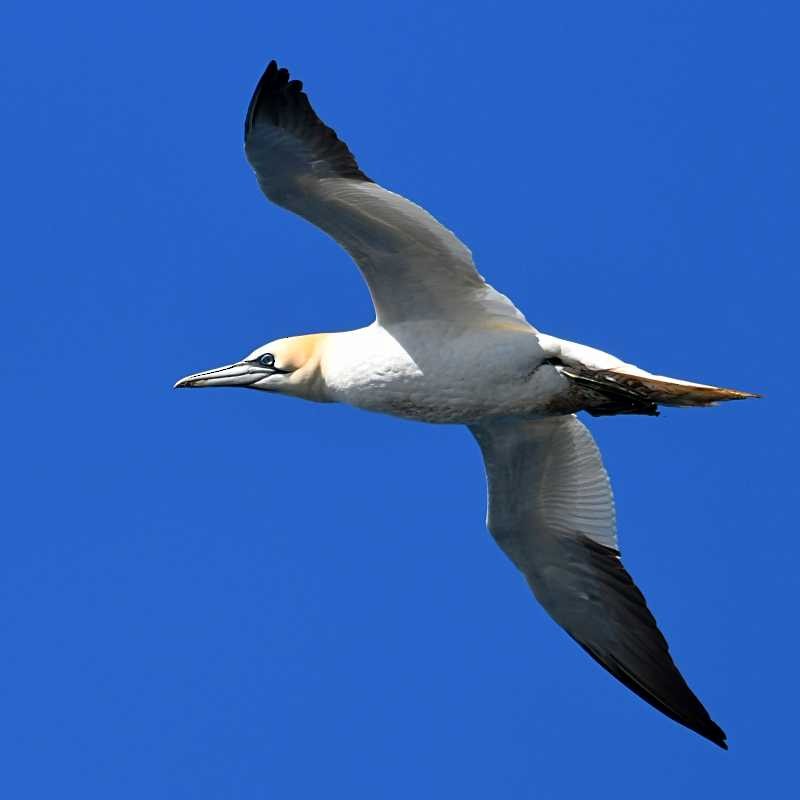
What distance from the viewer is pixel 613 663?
13.8 meters

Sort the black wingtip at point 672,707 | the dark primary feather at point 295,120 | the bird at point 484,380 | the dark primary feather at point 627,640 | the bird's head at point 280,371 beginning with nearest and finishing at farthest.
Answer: the dark primary feather at point 295,120, the bird at point 484,380, the bird's head at point 280,371, the black wingtip at point 672,707, the dark primary feather at point 627,640

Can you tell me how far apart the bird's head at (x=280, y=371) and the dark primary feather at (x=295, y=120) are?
1.58m

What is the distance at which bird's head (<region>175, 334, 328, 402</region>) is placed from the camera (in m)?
12.9

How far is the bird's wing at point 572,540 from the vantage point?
13609mm

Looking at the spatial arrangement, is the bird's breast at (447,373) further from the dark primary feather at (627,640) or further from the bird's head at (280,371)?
the dark primary feather at (627,640)

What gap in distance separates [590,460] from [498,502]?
0.77 metres

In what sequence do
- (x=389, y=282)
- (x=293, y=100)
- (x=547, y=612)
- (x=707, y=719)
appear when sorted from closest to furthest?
(x=293, y=100)
(x=389, y=282)
(x=707, y=719)
(x=547, y=612)

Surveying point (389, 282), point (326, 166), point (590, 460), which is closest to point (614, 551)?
point (590, 460)

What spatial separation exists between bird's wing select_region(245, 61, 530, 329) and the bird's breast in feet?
0.56

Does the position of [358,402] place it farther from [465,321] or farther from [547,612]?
[547,612]

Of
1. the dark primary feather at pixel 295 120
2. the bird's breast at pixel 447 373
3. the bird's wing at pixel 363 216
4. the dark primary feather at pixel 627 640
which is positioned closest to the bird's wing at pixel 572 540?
the dark primary feather at pixel 627 640

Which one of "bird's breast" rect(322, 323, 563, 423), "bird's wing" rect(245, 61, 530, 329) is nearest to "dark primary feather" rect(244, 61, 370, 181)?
"bird's wing" rect(245, 61, 530, 329)

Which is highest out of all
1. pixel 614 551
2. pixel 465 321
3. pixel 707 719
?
pixel 465 321

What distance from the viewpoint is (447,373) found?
12.3 m
